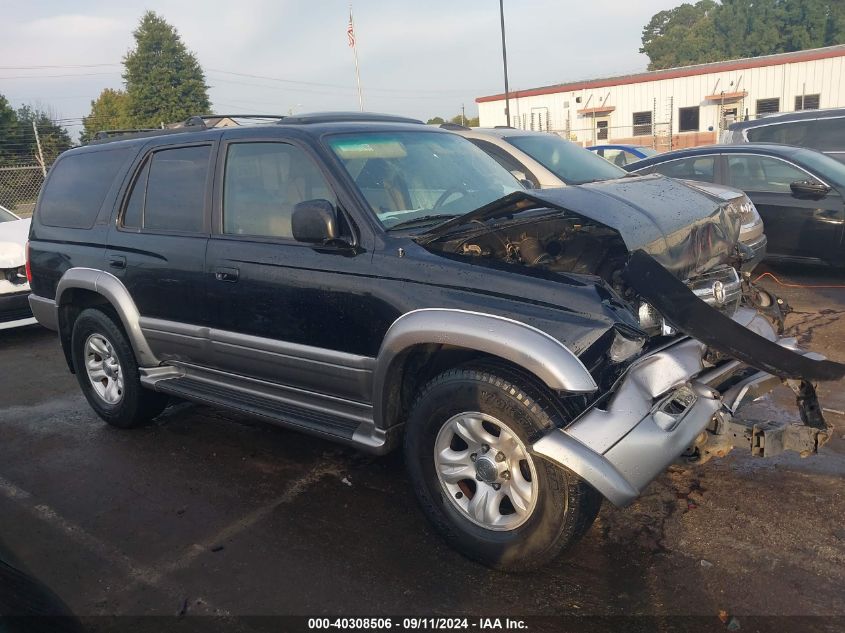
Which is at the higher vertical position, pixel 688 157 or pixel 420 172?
pixel 420 172

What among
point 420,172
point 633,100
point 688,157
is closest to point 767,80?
point 633,100

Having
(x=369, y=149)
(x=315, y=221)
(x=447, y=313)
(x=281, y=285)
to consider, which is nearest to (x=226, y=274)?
(x=281, y=285)

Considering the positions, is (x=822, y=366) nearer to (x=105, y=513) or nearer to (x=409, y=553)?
(x=409, y=553)

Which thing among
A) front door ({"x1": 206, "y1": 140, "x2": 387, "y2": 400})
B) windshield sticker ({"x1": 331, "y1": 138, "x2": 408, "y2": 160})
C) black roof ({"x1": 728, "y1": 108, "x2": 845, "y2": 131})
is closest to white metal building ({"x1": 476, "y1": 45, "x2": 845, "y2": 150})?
black roof ({"x1": 728, "y1": 108, "x2": 845, "y2": 131})

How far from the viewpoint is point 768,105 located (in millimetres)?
31219

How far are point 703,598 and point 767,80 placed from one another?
32.7 m

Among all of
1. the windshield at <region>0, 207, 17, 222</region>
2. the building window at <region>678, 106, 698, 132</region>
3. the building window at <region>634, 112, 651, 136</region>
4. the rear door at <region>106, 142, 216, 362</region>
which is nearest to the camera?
the rear door at <region>106, 142, 216, 362</region>

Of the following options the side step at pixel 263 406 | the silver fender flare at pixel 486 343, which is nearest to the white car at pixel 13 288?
the side step at pixel 263 406

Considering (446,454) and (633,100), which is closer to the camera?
(446,454)

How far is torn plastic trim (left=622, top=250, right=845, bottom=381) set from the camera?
2.89 m

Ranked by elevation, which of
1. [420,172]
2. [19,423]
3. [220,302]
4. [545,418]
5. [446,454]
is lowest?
[19,423]

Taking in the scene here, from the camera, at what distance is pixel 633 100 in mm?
34125

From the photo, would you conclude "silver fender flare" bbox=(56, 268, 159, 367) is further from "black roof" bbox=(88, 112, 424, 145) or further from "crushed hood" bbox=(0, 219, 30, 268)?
"crushed hood" bbox=(0, 219, 30, 268)

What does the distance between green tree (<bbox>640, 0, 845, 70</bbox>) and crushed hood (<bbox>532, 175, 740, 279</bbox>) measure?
74.7 m
